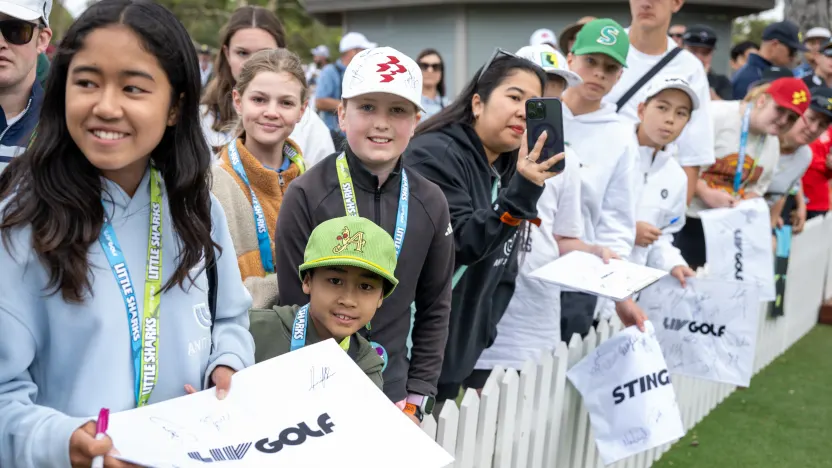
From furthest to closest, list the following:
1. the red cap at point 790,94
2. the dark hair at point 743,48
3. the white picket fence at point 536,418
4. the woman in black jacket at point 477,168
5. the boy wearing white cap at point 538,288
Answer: the dark hair at point 743,48 < the red cap at point 790,94 < the boy wearing white cap at point 538,288 < the woman in black jacket at point 477,168 < the white picket fence at point 536,418

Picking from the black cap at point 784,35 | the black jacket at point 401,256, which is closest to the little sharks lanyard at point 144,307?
the black jacket at point 401,256

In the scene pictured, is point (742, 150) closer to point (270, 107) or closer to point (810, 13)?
point (270, 107)

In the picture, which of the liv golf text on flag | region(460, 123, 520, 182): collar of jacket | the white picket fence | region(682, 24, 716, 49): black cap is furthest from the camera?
region(682, 24, 716, 49): black cap

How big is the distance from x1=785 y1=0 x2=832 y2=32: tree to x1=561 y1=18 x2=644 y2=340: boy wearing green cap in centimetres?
1185

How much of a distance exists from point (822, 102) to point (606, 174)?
10.4 ft

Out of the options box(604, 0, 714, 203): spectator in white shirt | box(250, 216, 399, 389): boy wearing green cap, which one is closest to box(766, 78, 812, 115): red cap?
box(604, 0, 714, 203): spectator in white shirt

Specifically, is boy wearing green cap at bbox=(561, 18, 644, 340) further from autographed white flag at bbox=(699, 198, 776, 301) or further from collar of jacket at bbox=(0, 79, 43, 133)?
collar of jacket at bbox=(0, 79, 43, 133)

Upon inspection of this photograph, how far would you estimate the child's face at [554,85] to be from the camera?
424 centimetres

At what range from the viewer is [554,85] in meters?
4.28

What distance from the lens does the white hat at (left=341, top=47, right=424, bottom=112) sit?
2.96m

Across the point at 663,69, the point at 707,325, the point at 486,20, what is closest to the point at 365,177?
the point at 707,325

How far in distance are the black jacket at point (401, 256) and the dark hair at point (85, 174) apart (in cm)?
91

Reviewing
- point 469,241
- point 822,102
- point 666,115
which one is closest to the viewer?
point 469,241

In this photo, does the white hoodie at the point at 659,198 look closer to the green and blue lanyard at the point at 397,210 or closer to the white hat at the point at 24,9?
the green and blue lanyard at the point at 397,210
